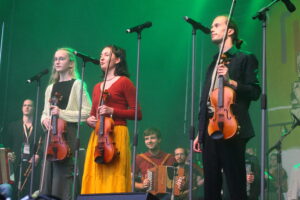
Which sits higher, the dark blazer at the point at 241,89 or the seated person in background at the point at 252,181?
the dark blazer at the point at 241,89

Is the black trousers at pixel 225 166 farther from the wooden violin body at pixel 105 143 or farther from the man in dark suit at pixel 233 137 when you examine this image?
the wooden violin body at pixel 105 143

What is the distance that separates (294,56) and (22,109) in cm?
412

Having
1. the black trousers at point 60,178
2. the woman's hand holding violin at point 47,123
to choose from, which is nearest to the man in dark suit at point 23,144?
the woman's hand holding violin at point 47,123

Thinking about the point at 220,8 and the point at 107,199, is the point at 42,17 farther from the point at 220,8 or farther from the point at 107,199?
the point at 107,199

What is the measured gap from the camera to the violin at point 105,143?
164 inches

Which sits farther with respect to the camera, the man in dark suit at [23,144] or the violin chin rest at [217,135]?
the man in dark suit at [23,144]

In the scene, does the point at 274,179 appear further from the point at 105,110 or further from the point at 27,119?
the point at 27,119

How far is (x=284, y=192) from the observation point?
6.75m

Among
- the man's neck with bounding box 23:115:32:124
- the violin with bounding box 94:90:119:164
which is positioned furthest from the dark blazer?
the man's neck with bounding box 23:115:32:124

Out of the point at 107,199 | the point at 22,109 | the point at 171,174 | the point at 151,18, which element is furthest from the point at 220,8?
the point at 107,199

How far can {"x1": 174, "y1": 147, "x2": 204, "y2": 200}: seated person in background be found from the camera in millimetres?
6621

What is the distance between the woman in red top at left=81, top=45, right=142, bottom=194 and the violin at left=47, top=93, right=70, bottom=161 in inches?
15.9

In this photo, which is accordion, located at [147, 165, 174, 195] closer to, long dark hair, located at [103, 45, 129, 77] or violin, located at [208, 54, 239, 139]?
long dark hair, located at [103, 45, 129, 77]

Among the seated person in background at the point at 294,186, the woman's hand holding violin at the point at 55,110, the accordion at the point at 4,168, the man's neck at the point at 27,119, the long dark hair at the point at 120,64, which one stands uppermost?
the long dark hair at the point at 120,64
